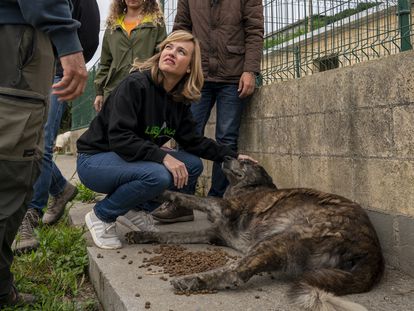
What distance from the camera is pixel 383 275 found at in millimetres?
2910

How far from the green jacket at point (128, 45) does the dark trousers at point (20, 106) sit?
2349 millimetres

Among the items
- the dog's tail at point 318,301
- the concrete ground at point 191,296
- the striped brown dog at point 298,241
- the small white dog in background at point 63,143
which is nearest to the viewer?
the dog's tail at point 318,301

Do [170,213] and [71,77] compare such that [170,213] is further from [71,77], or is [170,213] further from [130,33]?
[71,77]

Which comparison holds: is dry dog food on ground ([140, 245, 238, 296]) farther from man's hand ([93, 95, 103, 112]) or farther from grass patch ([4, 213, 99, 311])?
man's hand ([93, 95, 103, 112])

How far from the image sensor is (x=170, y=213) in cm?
428

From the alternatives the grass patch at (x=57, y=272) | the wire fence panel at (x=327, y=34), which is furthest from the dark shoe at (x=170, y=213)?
the wire fence panel at (x=327, y=34)

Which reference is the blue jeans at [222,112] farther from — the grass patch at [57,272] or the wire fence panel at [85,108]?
the wire fence panel at [85,108]

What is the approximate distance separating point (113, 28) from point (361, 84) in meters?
2.51

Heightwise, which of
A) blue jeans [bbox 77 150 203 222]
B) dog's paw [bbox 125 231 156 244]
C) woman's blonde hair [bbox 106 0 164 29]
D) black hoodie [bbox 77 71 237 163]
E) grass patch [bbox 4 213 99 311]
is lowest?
grass patch [bbox 4 213 99 311]

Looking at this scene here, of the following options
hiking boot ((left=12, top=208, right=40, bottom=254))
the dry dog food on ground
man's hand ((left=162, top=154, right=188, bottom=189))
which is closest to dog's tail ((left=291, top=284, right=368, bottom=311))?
the dry dog food on ground

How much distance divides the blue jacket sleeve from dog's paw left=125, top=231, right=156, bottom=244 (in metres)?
1.80

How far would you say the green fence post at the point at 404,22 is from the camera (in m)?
3.04

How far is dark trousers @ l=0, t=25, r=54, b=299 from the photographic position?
82.7 inches

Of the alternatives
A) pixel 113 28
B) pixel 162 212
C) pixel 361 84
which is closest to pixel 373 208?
pixel 361 84
